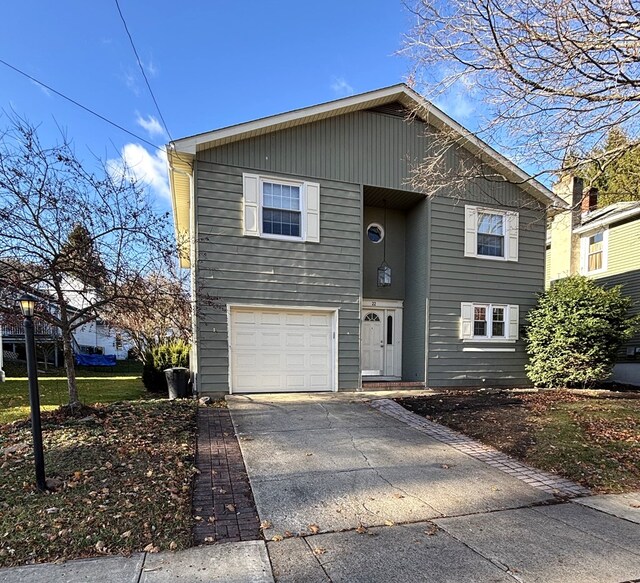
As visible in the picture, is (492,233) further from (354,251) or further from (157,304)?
(157,304)

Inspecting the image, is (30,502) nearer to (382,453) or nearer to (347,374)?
(382,453)

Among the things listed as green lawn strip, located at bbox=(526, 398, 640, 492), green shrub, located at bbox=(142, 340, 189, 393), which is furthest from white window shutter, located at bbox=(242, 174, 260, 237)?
green lawn strip, located at bbox=(526, 398, 640, 492)

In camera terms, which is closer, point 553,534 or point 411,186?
point 553,534

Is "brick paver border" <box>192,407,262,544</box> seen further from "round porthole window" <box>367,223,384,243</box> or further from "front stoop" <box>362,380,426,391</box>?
"round porthole window" <box>367,223,384,243</box>

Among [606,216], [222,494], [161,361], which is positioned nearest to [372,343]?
[161,361]

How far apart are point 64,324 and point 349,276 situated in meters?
6.00

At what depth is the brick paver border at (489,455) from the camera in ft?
14.4

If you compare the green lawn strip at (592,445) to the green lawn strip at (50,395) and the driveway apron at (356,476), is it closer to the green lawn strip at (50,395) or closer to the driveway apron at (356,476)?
the driveway apron at (356,476)

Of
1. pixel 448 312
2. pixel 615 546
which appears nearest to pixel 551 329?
pixel 448 312

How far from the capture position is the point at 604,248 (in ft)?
48.5

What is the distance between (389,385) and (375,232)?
425 cm

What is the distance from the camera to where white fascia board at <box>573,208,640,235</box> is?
13.1 m

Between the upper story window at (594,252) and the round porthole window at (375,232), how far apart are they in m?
9.68

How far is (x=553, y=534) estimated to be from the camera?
130 inches
